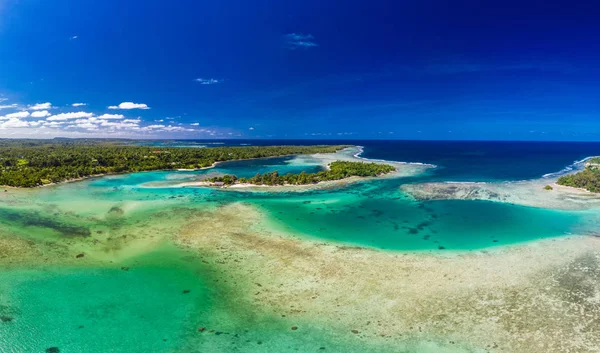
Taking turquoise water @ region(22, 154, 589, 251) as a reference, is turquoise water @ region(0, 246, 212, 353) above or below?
below

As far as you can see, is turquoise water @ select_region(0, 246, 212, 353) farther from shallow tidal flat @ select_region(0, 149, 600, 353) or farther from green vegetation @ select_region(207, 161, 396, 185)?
green vegetation @ select_region(207, 161, 396, 185)

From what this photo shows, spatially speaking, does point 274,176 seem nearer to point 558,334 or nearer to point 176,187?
A: point 176,187

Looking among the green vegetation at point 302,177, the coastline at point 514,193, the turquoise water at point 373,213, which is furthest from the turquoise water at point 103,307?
the coastline at point 514,193

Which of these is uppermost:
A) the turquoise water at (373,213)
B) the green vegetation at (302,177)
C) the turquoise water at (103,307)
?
the green vegetation at (302,177)

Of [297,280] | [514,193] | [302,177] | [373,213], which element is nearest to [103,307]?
[297,280]

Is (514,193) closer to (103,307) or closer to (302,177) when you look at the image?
(302,177)

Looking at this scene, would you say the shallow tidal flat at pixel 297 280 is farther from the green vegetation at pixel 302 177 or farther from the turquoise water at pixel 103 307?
the green vegetation at pixel 302 177

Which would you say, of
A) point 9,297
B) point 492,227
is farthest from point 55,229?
point 492,227

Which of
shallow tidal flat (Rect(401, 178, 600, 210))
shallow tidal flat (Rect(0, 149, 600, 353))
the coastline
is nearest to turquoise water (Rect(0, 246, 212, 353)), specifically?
shallow tidal flat (Rect(0, 149, 600, 353))

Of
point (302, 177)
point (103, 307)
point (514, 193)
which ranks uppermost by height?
point (302, 177)
